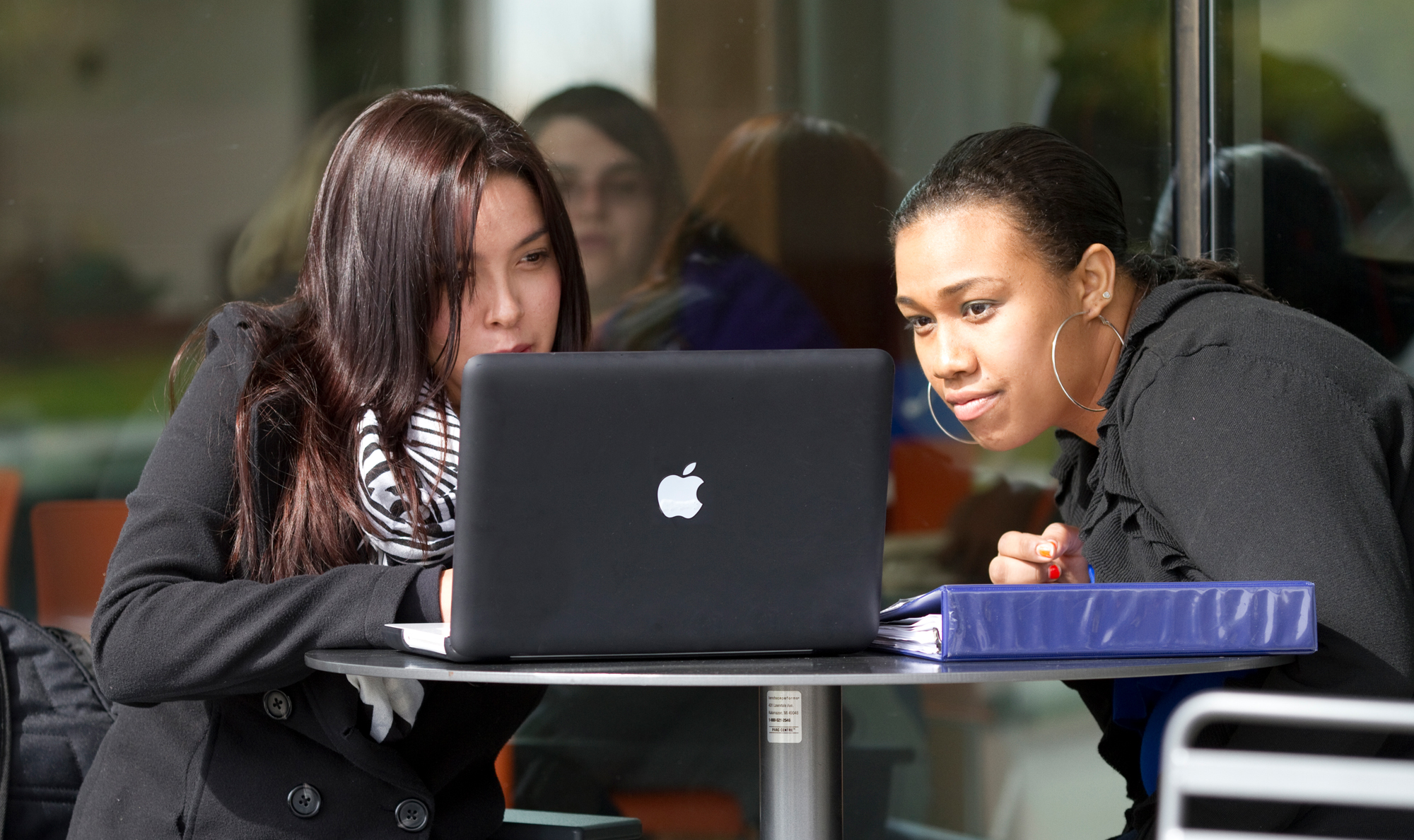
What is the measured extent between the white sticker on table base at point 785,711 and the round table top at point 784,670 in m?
0.09

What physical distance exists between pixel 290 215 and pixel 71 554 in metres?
0.94

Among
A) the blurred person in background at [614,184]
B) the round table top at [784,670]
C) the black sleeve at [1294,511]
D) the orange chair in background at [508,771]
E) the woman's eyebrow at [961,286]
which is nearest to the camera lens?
the round table top at [784,670]

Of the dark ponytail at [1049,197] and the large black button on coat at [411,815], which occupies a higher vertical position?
the dark ponytail at [1049,197]

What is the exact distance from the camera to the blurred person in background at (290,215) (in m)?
3.15

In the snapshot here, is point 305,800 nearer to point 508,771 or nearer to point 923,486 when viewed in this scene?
point 508,771

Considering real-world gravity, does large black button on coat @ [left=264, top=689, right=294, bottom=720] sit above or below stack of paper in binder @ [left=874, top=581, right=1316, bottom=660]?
below

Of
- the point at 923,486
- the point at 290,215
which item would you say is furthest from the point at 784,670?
the point at 290,215

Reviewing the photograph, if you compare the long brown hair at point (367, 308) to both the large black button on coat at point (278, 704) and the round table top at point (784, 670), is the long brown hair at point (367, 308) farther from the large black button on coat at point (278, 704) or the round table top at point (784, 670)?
the round table top at point (784, 670)

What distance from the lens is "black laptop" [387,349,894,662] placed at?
1121mm

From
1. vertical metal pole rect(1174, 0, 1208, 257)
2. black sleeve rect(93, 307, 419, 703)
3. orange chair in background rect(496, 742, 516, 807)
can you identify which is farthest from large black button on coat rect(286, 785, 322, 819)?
vertical metal pole rect(1174, 0, 1208, 257)

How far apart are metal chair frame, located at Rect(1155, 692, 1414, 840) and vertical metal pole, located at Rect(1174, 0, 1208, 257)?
2.04 m

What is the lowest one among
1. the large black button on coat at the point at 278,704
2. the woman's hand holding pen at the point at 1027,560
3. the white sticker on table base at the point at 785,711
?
the large black button on coat at the point at 278,704

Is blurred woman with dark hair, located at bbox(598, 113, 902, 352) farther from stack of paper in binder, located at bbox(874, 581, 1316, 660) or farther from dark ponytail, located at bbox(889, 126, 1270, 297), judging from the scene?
stack of paper in binder, located at bbox(874, 581, 1316, 660)

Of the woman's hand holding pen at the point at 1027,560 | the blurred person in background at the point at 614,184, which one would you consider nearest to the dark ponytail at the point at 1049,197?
the woman's hand holding pen at the point at 1027,560
